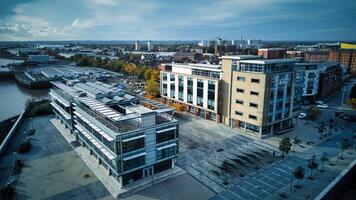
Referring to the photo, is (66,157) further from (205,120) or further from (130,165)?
(205,120)

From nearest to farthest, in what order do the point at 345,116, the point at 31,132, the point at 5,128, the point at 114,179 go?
the point at 114,179, the point at 31,132, the point at 5,128, the point at 345,116

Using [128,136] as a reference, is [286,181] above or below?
below

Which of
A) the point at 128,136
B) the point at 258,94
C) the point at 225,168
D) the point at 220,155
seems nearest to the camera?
the point at 128,136

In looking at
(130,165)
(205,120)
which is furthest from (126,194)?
(205,120)

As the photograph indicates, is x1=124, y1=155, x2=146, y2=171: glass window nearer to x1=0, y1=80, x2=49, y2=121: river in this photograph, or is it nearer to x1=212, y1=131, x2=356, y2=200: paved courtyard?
x1=212, y1=131, x2=356, y2=200: paved courtyard

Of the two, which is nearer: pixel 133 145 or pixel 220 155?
pixel 133 145

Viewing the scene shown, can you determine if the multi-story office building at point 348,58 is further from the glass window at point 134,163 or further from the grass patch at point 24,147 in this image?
the grass patch at point 24,147

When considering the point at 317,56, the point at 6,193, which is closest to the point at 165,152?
the point at 6,193

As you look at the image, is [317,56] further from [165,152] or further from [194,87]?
[165,152]
